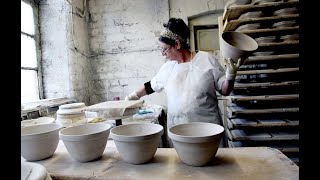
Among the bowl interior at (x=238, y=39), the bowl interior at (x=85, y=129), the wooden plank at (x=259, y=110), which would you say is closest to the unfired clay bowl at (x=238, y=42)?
the bowl interior at (x=238, y=39)

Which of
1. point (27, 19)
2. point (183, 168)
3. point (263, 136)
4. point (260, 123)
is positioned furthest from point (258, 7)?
point (27, 19)

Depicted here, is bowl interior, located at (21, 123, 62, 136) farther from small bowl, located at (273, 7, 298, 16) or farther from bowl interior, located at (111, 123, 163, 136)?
small bowl, located at (273, 7, 298, 16)

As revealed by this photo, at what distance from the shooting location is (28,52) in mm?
3359

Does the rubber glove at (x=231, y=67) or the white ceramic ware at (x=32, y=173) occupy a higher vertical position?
the rubber glove at (x=231, y=67)

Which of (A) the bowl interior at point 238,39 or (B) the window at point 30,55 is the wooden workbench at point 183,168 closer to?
(A) the bowl interior at point 238,39

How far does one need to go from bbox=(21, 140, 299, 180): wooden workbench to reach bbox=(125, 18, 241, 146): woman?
967mm

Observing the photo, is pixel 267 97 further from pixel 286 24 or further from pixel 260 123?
pixel 286 24

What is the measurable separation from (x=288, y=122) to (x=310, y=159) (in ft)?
6.88

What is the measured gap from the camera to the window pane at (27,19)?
3.25 m

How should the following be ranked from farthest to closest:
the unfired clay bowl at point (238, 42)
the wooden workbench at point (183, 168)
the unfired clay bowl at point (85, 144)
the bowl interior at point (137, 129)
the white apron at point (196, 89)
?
the white apron at point (196, 89)
the unfired clay bowl at point (238, 42)
the bowl interior at point (137, 129)
the unfired clay bowl at point (85, 144)
the wooden workbench at point (183, 168)

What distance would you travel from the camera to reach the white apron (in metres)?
2.22

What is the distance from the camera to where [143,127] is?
52.8 inches

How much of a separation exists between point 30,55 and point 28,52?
0.17 ft

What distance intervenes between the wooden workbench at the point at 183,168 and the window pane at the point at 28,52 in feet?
8.07
